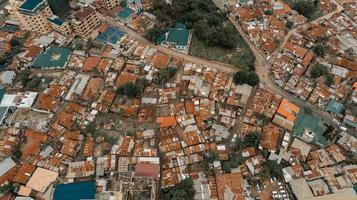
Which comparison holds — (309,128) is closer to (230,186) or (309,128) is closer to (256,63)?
(256,63)

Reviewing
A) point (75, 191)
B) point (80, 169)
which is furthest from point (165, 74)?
point (75, 191)

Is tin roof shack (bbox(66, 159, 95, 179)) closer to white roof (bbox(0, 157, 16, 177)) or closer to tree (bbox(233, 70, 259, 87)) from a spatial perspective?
white roof (bbox(0, 157, 16, 177))

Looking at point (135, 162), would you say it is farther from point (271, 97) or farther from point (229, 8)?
point (229, 8)

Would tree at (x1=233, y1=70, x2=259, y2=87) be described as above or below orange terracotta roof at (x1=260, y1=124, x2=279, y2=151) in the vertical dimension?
above

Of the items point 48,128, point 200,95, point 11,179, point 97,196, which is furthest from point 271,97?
point 11,179

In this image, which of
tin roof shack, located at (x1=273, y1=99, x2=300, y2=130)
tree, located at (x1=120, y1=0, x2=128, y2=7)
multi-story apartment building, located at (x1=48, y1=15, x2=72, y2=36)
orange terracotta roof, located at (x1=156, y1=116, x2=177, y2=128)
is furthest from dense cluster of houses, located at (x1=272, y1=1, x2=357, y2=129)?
multi-story apartment building, located at (x1=48, y1=15, x2=72, y2=36)

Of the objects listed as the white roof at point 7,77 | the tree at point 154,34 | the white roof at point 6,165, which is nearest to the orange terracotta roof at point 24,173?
the white roof at point 6,165
